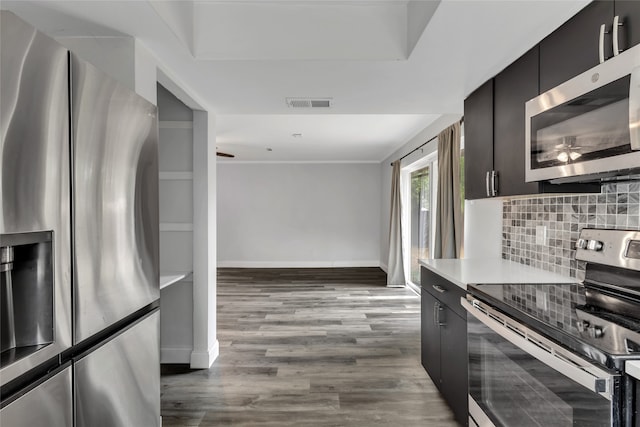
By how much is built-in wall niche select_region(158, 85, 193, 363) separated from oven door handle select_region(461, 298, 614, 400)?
2367 millimetres

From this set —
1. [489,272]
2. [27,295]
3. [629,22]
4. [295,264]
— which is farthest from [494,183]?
[295,264]

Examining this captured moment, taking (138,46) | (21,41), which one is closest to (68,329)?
(21,41)

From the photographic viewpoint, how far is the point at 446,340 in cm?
238

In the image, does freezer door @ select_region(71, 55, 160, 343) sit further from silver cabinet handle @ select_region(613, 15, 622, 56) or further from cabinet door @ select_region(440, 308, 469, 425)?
silver cabinet handle @ select_region(613, 15, 622, 56)

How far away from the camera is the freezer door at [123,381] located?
42.2 inches

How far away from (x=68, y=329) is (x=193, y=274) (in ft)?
7.12

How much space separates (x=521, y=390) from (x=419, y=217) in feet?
16.4

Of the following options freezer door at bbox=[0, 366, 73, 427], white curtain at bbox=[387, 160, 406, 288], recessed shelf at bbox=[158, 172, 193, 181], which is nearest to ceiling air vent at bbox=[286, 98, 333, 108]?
recessed shelf at bbox=[158, 172, 193, 181]

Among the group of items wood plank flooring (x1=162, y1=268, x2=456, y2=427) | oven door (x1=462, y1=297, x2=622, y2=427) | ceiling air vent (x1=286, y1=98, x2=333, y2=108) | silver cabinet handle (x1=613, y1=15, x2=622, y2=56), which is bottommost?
wood plank flooring (x1=162, y1=268, x2=456, y2=427)

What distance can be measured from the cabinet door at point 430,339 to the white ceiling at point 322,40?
158 cm

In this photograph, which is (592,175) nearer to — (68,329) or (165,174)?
(68,329)

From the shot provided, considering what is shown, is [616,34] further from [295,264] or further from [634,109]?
[295,264]

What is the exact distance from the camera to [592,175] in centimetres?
145

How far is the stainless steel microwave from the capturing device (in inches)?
47.4
